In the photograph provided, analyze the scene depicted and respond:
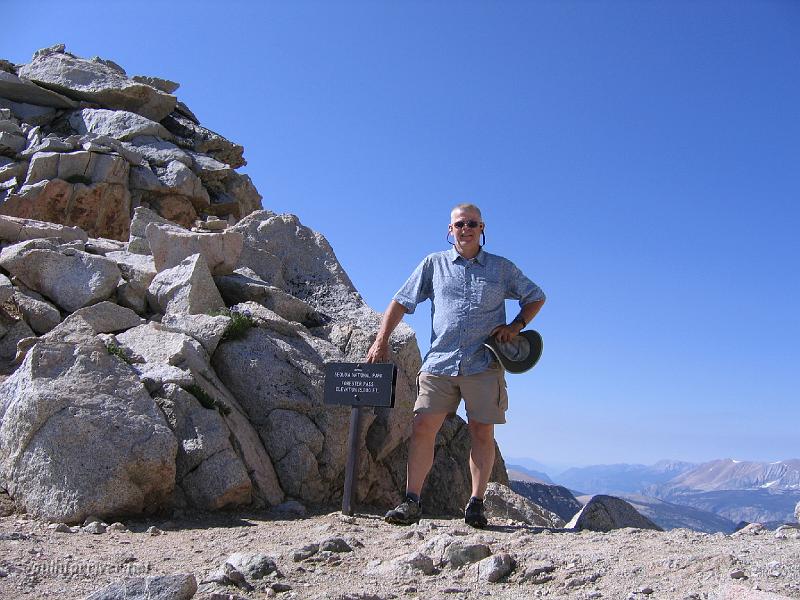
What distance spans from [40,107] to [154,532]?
97.5 feet

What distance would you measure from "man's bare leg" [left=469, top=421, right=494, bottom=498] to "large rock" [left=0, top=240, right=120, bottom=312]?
7.33 m

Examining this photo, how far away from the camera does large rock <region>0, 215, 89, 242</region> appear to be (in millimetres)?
15570

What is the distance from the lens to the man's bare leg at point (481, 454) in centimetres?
771

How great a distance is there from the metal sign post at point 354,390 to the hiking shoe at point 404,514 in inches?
31.9

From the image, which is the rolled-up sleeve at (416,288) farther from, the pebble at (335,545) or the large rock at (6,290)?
the large rock at (6,290)

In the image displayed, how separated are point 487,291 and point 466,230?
720mm

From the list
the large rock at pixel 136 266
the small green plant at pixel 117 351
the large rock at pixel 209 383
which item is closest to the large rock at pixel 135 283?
the large rock at pixel 136 266

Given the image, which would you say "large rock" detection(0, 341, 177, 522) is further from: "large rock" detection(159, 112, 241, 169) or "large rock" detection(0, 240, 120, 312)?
"large rock" detection(159, 112, 241, 169)

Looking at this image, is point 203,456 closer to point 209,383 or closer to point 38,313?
point 209,383

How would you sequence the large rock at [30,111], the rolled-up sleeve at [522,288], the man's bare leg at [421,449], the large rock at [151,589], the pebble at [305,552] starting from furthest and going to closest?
the large rock at [30,111] → the rolled-up sleeve at [522,288] → the man's bare leg at [421,449] → the pebble at [305,552] → the large rock at [151,589]

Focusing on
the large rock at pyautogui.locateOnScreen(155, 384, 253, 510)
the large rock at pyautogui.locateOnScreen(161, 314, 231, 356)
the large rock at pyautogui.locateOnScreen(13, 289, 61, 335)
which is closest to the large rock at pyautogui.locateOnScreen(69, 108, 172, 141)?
the large rock at pyautogui.locateOnScreen(13, 289, 61, 335)

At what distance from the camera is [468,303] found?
7.87 metres

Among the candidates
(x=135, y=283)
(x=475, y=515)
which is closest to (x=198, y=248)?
(x=135, y=283)

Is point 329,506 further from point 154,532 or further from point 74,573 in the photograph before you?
point 74,573
